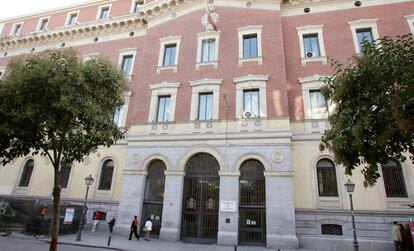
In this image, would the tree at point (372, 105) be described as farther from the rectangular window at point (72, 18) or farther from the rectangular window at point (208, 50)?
the rectangular window at point (72, 18)

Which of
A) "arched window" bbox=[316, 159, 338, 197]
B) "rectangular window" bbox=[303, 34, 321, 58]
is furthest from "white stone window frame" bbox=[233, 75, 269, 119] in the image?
"arched window" bbox=[316, 159, 338, 197]

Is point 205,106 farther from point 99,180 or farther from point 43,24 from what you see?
point 43,24

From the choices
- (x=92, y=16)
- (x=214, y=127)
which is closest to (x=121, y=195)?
(x=214, y=127)

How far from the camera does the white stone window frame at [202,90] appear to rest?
63.5 ft

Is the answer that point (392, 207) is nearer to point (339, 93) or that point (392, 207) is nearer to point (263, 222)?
point (263, 222)

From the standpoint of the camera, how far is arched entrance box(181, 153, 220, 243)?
17.1 meters

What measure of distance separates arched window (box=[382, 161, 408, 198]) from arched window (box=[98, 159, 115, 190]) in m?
18.1

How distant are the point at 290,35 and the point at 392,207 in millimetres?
12980

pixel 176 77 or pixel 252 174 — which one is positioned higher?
pixel 176 77

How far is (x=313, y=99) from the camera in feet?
60.8

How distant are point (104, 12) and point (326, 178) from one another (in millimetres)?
25398

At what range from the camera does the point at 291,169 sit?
54.3ft

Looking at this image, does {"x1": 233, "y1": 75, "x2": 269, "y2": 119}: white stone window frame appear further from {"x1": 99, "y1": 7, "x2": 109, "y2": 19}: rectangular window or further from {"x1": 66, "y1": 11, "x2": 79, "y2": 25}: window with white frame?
{"x1": 66, "y1": 11, "x2": 79, "y2": 25}: window with white frame

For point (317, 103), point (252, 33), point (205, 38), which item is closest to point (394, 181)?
point (317, 103)
